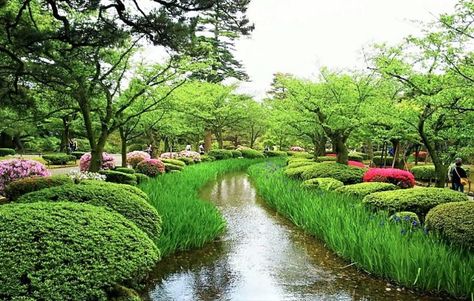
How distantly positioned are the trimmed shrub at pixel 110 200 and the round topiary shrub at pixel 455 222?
11.9ft

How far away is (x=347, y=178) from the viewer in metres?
11.3

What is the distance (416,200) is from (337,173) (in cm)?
484

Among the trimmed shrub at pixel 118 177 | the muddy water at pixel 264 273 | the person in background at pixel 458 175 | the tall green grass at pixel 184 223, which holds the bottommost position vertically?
the muddy water at pixel 264 273

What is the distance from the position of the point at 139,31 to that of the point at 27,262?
143 inches

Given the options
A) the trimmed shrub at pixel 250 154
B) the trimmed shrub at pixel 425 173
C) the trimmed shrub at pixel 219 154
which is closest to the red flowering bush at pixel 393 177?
the trimmed shrub at pixel 425 173

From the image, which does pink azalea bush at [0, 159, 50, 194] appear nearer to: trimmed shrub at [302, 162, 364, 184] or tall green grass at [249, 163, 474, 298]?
tall green grass at [249, 163, 474, 298]

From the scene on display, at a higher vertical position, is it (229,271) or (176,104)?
(176,104)

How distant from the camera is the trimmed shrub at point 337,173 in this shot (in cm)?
1136

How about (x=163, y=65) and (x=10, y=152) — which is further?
(x=10, y=152)

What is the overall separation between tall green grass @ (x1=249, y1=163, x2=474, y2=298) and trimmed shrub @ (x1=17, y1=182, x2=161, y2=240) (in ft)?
8.17

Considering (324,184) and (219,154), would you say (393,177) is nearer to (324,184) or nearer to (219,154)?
(324,184)

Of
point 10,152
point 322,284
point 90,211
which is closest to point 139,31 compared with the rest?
point 90,211

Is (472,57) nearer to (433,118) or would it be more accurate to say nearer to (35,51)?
(433,118)

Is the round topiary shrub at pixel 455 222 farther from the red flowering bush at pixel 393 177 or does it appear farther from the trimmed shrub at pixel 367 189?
the red flowering bush at pixel 393 177
